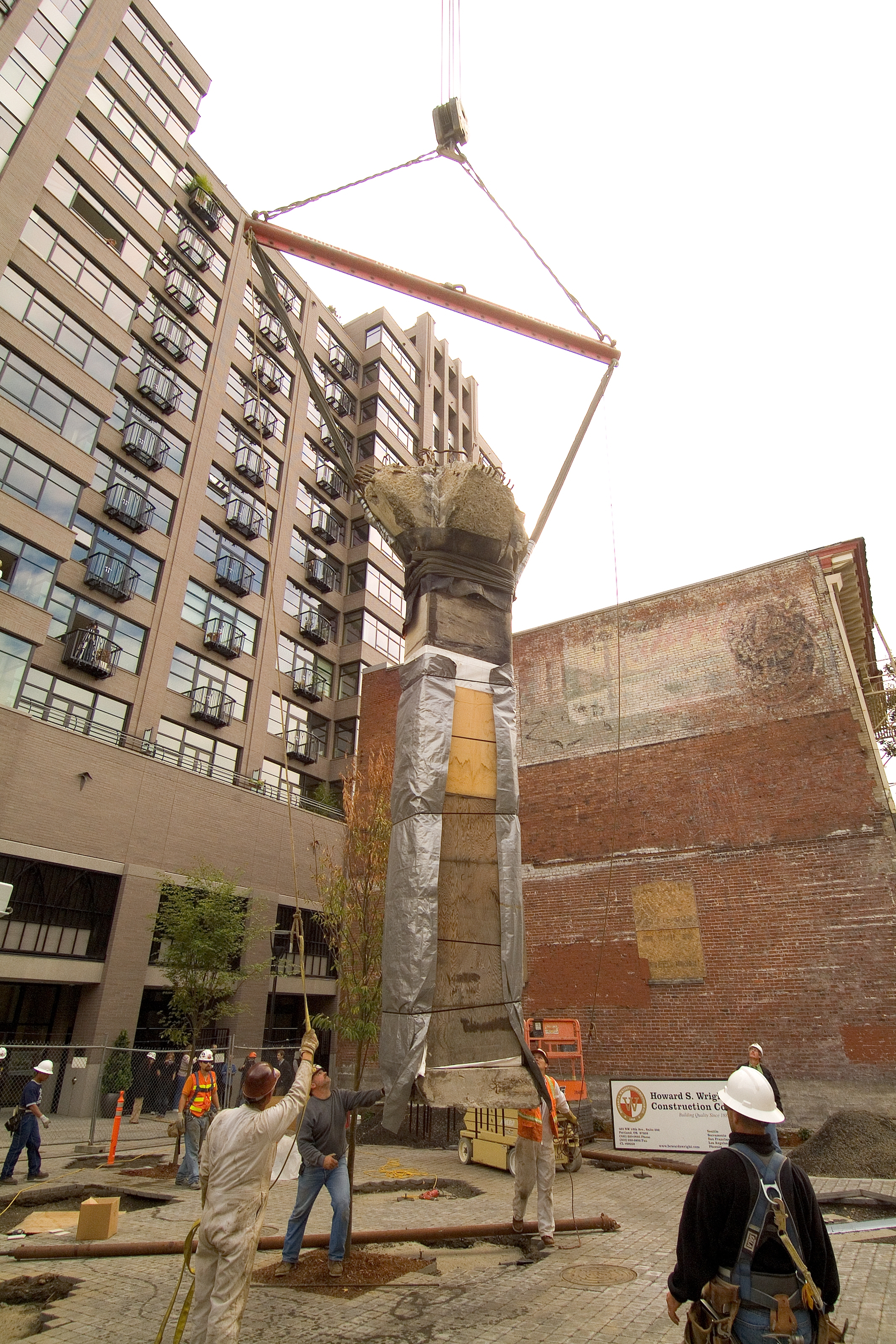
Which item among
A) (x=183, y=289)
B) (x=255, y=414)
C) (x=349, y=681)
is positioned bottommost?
(x=349, y=681)

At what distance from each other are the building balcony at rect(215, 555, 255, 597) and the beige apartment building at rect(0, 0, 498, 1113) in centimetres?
12

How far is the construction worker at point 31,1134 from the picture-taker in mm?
10547

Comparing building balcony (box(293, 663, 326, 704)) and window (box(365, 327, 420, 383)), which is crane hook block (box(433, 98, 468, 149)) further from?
window (box(365, 327, 420, 383))

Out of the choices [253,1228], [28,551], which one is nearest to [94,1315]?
[253,1228]

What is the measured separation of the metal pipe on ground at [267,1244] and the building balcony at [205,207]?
124ft

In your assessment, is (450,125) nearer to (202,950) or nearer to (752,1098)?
(752,1098)

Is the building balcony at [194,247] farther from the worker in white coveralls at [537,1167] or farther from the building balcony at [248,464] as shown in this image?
the worker in white coveralls at [537,1167]

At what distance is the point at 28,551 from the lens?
22.5m

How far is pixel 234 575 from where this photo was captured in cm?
3212

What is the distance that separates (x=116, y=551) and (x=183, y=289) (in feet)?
42.7

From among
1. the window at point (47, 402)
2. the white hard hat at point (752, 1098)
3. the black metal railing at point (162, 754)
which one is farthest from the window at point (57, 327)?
the white hard hat at point (752, 1098)

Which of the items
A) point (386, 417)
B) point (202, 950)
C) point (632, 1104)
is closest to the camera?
point (632, 1104)

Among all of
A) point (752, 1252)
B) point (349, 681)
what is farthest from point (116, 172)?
point (752, 1252)

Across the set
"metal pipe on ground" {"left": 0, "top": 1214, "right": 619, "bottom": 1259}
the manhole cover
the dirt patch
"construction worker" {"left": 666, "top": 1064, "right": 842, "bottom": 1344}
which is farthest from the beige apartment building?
"construction worker" {"left": 666, "top": 1064, "right": 842, "bottom": 1344}
